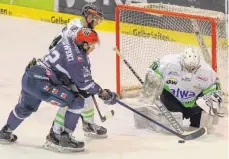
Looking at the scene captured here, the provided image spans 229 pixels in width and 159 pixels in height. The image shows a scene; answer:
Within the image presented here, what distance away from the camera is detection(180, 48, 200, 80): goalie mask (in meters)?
4.60

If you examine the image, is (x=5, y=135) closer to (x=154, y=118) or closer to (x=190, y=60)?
(x=154, y=118)

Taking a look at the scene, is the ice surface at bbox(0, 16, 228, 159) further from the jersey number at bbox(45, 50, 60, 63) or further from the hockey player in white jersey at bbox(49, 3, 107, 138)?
the jersey number at bbox(45, 50, 60, 63)

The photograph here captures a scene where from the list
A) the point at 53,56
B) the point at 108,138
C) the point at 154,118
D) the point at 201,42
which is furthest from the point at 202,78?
the point at 53,56

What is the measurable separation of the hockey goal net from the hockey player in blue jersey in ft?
3.81

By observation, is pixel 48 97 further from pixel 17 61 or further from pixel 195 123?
pixel 17 61

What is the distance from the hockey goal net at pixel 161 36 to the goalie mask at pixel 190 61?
1.11ft

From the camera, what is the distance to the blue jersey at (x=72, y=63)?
13.6 feet

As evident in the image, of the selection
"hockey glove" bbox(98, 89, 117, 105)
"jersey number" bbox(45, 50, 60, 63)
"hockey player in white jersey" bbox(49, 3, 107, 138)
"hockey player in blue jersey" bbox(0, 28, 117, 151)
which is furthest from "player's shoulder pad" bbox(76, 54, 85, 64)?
"hockey player in white jersey" bbox(49, 3, 107, 138)

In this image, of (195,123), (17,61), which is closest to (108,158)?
(195,123)

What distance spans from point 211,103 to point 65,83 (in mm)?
1032

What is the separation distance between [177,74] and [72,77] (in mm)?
922

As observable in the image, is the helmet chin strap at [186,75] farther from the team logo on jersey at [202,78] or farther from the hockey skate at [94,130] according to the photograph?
the hockey skate at [94,130]

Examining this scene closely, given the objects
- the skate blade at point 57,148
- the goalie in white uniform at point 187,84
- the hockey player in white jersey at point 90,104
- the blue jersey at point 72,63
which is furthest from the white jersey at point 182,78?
the skate blade at point 57,148

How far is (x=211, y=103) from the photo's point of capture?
4.64 metres
